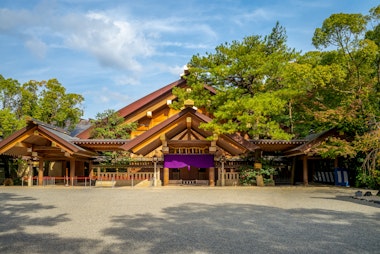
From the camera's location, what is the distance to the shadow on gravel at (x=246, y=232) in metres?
4.91

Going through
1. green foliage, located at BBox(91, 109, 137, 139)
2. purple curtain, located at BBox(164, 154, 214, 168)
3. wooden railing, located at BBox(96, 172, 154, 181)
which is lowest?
wooden railing, located at BBox(96, 172, 154, 181)

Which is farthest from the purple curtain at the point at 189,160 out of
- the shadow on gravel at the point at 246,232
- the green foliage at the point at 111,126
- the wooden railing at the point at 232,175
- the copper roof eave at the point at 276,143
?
the shadow on gravel at the point at 246,232

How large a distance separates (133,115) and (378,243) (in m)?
19.4

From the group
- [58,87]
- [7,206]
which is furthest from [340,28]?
[58,87]

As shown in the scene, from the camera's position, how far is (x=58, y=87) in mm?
27828

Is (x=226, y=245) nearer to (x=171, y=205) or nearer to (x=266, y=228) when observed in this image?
(x=266, y=228)

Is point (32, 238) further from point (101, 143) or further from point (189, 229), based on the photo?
point (101, 143)

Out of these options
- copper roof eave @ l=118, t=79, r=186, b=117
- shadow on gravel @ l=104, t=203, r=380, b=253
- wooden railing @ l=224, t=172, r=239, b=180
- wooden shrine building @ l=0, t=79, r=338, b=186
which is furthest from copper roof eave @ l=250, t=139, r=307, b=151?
shadow on gravel @ l=104, t=203, r=380, b=253

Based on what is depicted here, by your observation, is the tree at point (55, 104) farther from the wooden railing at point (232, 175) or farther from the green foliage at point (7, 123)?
the wooden railing at point (232, 175)

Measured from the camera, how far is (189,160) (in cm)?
1862

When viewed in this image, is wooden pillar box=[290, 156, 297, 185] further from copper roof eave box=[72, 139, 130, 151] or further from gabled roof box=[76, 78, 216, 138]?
copper roof eave box=[72, 139, 130, 151]

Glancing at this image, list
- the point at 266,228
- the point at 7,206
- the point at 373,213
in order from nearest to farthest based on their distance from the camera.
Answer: the point at 266,228
the point at 373,213
the point at 7,206

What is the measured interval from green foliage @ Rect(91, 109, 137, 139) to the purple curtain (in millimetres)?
4786

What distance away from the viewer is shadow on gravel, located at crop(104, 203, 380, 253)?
16.1 feet
